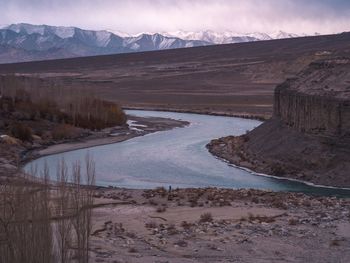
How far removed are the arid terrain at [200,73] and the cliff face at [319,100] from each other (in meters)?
22.0

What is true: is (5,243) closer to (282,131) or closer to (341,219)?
(341,219)

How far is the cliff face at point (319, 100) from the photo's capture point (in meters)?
30.9

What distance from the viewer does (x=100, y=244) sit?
51.0 ft

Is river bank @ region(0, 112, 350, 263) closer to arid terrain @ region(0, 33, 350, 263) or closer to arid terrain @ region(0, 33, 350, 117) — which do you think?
arid terrain @ region(0, 33, 350, 263)

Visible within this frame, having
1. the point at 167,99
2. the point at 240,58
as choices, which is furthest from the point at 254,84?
the point at 240,58

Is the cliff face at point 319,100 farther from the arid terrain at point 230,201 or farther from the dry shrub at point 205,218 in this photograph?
the dry shrub at point 205,218

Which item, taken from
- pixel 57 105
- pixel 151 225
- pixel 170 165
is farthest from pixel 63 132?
pixel 151 225

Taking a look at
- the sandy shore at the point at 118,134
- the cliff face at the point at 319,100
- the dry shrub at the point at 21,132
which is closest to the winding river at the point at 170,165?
the sandy shore at the point at 118,134

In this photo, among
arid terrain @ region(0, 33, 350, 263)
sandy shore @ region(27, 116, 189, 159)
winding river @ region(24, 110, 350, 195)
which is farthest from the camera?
sandy shore @ region(27, 116, 189, 159)

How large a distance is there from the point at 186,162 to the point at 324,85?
8350mm

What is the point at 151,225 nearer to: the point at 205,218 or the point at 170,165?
the point at 205,218

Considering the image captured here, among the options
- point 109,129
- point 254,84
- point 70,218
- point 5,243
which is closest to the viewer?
point 5,243

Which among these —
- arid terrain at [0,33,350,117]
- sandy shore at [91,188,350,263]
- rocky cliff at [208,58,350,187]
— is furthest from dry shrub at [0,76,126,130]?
sandy shore at [91,188,350,263]

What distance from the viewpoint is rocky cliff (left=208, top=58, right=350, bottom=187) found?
98.1ft
